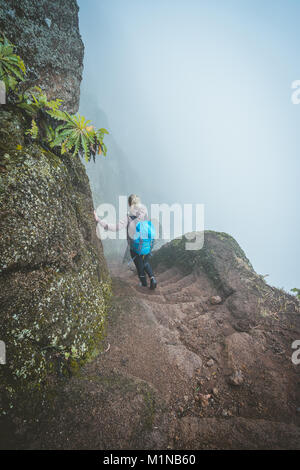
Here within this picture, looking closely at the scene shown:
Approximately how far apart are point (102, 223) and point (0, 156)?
9.09 feet

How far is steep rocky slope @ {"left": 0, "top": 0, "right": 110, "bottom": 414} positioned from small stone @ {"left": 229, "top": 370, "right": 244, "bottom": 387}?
2367mm

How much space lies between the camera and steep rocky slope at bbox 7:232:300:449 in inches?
87.8

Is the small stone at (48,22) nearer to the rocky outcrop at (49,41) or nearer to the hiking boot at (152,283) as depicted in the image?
the rocky outcrop at (49,41)

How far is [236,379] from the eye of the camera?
3111 mm

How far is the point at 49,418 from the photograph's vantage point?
7.13ft

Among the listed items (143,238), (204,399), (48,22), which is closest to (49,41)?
Answer: (48,22)

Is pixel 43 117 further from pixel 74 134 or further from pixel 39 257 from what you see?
pixel 39 257

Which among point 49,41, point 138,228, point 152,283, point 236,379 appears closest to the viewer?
point 236,379

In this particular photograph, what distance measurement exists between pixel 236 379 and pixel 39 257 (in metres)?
3.78

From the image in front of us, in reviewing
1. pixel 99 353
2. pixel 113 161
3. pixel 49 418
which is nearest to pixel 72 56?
pixel 99 353

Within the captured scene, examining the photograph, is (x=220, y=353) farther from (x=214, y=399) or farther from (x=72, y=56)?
(x=72, y=56)

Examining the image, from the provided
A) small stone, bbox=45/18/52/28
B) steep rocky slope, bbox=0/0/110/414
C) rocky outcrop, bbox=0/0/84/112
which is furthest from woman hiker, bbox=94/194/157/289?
small stone, bbox=45/18/52/28

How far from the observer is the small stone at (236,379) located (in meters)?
Result: 3.08

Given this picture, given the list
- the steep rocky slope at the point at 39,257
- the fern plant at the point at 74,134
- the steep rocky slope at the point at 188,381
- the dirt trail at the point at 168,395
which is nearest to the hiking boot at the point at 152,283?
the steep rocky slope at the point at 188,381
